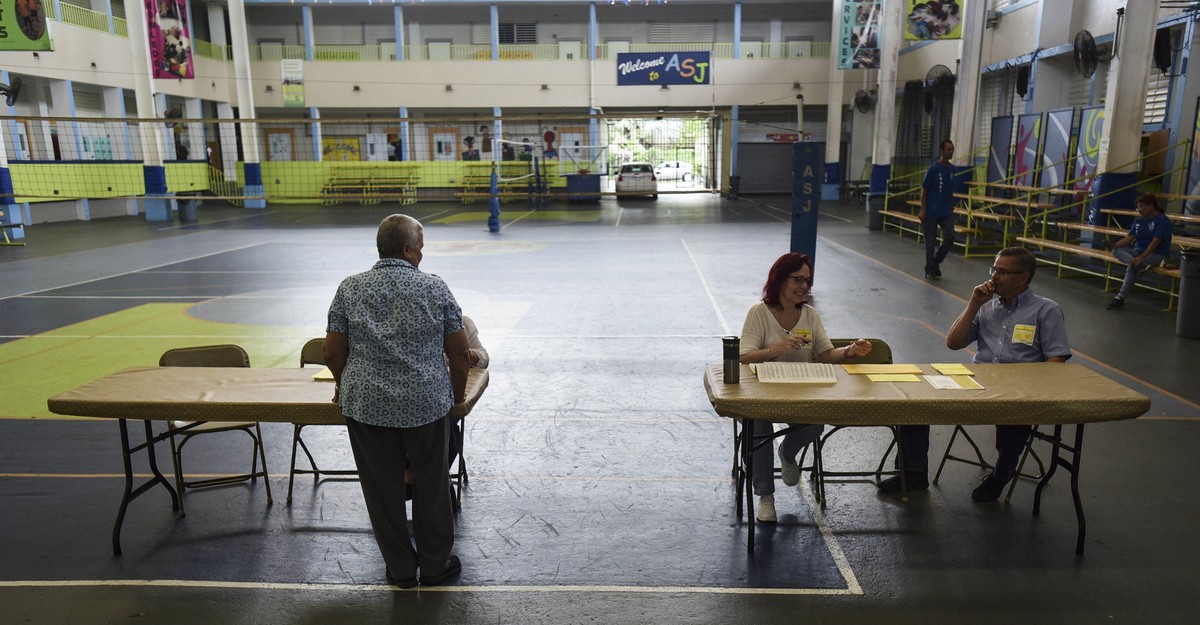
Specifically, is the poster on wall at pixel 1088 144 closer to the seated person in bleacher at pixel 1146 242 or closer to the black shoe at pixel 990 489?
the seated person in bleacher at pixel 1146 242

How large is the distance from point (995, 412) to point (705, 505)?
169 cm

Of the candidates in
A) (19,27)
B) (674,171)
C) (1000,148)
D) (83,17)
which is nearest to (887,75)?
(1000,148)

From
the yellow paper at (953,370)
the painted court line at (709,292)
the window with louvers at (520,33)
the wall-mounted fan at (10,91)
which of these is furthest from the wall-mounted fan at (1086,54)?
the wall-mounted fan at (10,91)

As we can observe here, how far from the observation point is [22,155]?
2169 cm

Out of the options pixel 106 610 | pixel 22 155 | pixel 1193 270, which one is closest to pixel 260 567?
pixel 106 610

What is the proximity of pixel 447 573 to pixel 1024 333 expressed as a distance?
11.4 ft

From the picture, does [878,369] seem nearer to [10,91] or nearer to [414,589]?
[414,589]

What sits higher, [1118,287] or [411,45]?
[411,45]

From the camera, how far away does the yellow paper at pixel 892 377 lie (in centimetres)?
408

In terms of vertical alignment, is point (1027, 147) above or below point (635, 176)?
above

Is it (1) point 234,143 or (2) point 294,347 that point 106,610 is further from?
(1) point 234,143

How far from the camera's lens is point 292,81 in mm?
30094

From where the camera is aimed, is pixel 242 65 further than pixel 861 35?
Yes

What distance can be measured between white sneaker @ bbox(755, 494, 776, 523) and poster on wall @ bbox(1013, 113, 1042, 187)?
50.9 ft
